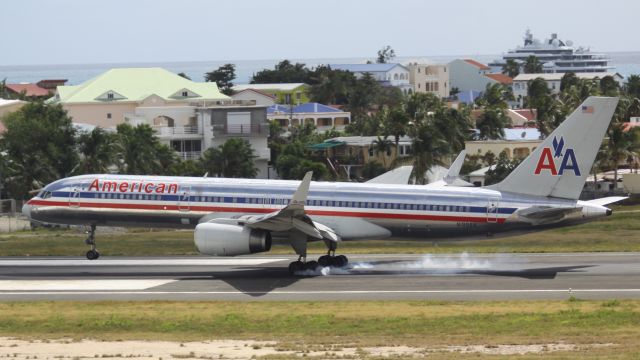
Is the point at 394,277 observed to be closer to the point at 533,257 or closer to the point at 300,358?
the point at 533,257

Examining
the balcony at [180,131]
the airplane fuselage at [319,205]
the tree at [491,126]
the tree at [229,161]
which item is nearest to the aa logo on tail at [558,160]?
the airplane fuselage at [319,205]

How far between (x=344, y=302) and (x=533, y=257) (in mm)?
15480

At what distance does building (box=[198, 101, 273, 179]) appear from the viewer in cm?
10981

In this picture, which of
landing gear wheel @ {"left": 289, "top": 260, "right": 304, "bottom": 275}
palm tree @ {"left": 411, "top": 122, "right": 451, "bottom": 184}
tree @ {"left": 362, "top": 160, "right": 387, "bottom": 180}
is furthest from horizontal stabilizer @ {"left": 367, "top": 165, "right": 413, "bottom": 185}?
tree @ {"left": 362, "top": 160, "right": 387, "bottom": 180}

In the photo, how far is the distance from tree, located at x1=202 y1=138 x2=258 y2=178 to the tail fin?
5749 centimetres

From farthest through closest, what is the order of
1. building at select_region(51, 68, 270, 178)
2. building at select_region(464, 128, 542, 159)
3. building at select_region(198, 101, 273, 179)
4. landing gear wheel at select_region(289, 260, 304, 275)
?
building at select_region(464, 128, 542, 159), building at select_region(51, 68, 270, 178), building at select_region(198, 101, 273, 179), landing gear wheel at select_region(289, 260, 304, 275)

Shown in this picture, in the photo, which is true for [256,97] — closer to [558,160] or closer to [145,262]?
[145,262]

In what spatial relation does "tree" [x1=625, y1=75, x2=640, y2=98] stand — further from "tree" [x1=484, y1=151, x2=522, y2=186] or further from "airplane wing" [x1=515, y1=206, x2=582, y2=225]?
"airplane wing" [x1=515, y1=206, x2=582, y2=225]

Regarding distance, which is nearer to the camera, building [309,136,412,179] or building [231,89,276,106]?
building [309,136,412,179]

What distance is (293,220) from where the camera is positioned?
4466 centimetres

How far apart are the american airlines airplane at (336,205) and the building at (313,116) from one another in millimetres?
109240

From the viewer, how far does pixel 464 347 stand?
30.5 m

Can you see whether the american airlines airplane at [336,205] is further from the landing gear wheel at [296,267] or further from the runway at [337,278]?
the runway at [337,278]

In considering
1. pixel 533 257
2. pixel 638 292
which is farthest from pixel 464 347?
pixel 533 257
